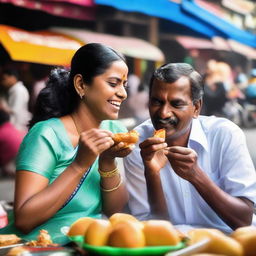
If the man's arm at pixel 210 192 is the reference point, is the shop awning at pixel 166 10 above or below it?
above

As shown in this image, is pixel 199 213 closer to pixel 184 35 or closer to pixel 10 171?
pixel 10 171

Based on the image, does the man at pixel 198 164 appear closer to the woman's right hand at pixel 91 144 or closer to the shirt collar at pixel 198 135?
the shirt collar at pixel 198 135

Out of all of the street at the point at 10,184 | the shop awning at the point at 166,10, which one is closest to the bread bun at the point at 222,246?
the street at the point at 10,184

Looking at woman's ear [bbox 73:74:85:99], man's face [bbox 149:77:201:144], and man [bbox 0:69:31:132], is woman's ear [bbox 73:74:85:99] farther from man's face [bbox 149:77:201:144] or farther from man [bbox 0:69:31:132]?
man [bbox 0:69:31:132]

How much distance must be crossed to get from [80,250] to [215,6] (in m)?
8.21

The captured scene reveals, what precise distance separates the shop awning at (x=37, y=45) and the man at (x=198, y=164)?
175 inches

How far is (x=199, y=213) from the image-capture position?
2.34 meters

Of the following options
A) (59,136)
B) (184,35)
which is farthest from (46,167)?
(184,35)

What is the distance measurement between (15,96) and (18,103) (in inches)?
4.6

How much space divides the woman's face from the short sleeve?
21cm

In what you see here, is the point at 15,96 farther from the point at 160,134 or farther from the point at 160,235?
the point at 160,235

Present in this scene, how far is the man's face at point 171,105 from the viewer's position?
2.25 meters

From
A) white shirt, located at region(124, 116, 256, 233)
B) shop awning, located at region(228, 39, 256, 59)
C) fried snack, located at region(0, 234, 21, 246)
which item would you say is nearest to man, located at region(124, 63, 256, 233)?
white shirt, located at region(124, 116, 256, 233)

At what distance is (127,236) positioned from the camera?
1328 millimetres
